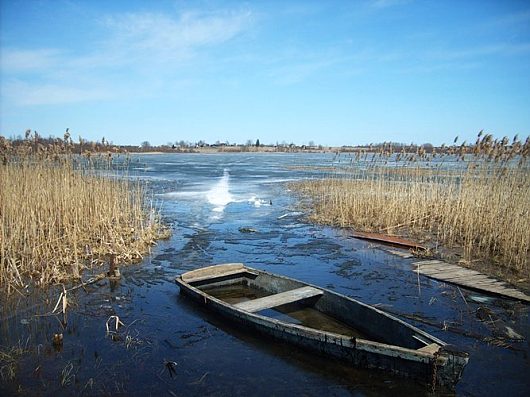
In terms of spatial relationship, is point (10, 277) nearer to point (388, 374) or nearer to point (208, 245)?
point (208, 245)

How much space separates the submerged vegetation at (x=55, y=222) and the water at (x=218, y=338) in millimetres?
632

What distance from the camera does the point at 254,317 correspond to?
4.73 metres

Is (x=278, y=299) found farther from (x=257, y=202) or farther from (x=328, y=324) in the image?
(x=257, y=202)

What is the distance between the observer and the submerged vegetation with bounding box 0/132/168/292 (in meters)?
6.87

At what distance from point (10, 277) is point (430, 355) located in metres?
6.27

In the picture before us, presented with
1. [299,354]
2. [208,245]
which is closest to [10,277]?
[208,245]

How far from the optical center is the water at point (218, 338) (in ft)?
12.9

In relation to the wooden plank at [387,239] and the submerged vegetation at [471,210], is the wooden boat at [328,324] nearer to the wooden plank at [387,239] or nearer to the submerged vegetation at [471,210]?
the submerged vegetation at [471,210]

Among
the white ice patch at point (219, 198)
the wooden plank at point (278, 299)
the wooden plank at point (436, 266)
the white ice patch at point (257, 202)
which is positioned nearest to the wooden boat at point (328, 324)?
the wooden plank at point (278, 299)

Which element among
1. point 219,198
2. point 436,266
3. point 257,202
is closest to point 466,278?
point 436,266

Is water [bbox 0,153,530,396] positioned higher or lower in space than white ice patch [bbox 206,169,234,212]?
lower

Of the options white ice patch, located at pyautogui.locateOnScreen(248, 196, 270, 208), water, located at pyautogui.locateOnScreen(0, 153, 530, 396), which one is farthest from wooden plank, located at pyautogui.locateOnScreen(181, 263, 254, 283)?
white ice patch, located at pyautogui.locateOnScreen(248, 196, 270, 208)

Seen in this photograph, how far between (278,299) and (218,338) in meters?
0.95

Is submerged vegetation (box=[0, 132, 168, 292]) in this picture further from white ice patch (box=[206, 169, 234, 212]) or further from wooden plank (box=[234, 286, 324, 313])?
white ice patch (box=[206, 169, 234, 212])
